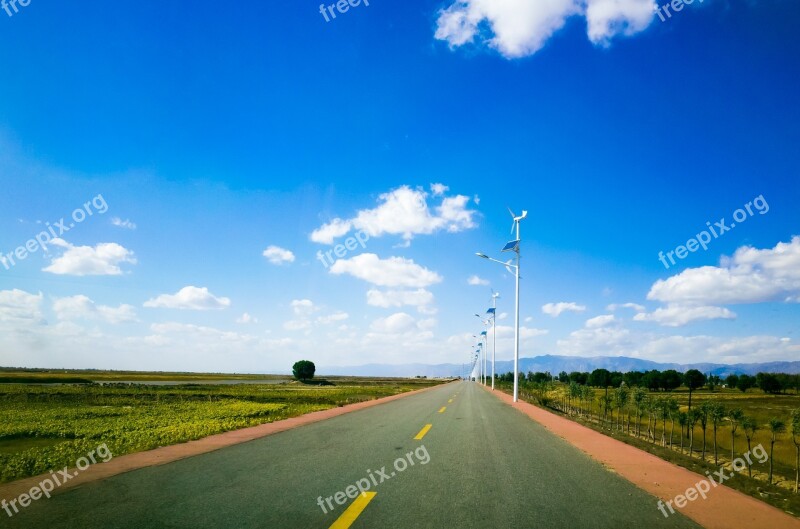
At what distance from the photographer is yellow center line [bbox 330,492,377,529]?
471 centimetres

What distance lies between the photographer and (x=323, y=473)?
7379 millimetres

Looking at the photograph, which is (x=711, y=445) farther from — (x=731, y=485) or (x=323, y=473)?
(x=323, y=473)

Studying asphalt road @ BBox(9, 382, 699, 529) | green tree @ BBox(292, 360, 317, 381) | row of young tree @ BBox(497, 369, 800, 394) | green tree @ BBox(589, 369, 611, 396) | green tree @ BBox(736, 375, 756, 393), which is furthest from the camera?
green tree @ BBox(589, 369, 611, 396)

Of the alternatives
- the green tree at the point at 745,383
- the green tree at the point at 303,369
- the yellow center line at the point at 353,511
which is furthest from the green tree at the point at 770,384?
the yellow center line at the point at 353,511

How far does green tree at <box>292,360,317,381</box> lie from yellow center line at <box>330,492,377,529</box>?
5294 inches

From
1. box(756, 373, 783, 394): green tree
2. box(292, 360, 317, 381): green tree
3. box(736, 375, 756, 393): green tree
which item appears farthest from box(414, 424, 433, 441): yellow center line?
box(736, 375, 756, 393): green tree

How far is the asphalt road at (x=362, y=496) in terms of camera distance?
16.3 ft

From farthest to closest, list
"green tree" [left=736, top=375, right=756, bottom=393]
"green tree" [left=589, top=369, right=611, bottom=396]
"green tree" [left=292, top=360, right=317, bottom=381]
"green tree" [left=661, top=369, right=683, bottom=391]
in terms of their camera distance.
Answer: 1. "green tree" [left=589, top=369, right=611, bottom=396]
2. "green tree" [left=292, top=360, right=317, bottom=381]
3. "green tree" [left=661, top=369, right=683, bottom=391]
4. "green tree" [left=736, top=375, right=756, bottom=393]

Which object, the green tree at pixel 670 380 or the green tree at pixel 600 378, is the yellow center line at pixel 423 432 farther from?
the green tree at pixel 600 378

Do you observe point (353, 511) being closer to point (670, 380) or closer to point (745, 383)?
point (670, 380)

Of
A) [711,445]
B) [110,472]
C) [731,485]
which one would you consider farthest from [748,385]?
[110,472]

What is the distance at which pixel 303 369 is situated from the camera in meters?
134

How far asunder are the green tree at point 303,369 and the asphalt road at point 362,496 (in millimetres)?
129588

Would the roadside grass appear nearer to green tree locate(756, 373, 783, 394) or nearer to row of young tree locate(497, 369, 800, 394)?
row of young tree locate(497, 369, 800, 394)
